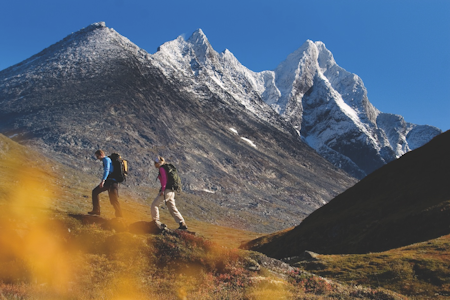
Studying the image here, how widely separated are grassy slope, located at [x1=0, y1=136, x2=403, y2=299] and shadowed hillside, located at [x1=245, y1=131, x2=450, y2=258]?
853 inches

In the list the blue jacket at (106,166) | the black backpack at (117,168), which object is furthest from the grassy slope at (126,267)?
the black backpack at (117,168)

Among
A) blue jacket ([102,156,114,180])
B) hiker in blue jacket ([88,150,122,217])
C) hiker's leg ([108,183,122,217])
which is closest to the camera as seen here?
blue jacket ([102,156,114,180])

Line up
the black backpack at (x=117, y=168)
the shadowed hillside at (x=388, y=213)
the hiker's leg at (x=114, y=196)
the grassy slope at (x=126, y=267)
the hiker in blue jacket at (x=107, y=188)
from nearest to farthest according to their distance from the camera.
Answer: the grassy slope at (x=126, y=267) → the hiker in blue jacket at (x=107, y=188) → the hiker's leg at (x=114, y=196) → the black backpack at (x=117, y=168) → the shadowed hillside at (x=388, y=213)

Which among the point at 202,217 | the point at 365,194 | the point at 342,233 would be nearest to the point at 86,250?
the point at 342,233

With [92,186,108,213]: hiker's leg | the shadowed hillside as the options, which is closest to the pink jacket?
[92,186,108,213]: hiker's leg

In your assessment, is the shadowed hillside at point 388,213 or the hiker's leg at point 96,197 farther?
the shadowed hillside at point 388,213

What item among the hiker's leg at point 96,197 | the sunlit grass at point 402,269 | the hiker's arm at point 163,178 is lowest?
the sunlit grass at point 402,269

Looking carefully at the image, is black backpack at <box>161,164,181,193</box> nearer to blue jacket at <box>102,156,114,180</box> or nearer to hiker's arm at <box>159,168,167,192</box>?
hiker's arm at <box>159,168,167,192</box>

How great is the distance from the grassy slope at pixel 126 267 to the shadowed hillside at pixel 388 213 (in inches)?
853

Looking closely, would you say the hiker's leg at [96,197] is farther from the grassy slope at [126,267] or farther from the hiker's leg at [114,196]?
the grassy slope at [126,267]

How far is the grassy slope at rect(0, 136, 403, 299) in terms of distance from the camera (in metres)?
13.5

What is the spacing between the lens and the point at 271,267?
16.8 metres

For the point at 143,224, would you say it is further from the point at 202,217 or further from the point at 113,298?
the point at 202,217

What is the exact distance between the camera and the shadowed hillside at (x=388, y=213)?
34094 mm
